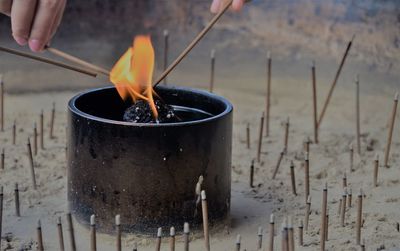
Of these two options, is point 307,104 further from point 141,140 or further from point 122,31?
point 141,140

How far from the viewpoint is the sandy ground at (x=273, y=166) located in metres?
3.35

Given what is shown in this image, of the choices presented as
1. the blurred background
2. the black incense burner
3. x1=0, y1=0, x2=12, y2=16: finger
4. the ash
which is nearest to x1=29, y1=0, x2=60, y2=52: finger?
x1=0, y1=0, x2=12, y2=16: finger

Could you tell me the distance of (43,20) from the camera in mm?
2650

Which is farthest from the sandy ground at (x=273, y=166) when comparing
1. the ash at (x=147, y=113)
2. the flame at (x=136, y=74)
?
the flame at (x=136, y=74)

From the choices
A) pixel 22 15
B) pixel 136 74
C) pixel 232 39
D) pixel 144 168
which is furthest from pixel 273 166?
pixel 22 15

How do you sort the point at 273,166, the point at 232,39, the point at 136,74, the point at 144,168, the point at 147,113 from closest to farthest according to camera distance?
1. the point at 144,168
2. the point at 147,113
3. the point at 136,74
4. the point at 273,166
5. the point at 232,39

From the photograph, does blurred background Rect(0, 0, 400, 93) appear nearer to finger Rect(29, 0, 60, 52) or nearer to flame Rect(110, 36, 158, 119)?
flame Rect(110, 36, 158, 119)

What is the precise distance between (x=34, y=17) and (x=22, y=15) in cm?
4

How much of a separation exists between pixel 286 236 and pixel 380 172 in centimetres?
162

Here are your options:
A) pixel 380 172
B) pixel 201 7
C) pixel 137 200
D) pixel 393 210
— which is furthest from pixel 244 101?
pixel 137 200

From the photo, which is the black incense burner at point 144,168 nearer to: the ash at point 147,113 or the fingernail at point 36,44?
the ash at point 147,113

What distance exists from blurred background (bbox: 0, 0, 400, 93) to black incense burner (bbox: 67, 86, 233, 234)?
7.54 ft

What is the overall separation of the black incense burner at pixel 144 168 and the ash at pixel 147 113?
16 centimetres

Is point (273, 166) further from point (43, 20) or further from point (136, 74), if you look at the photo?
point (43, 20)
